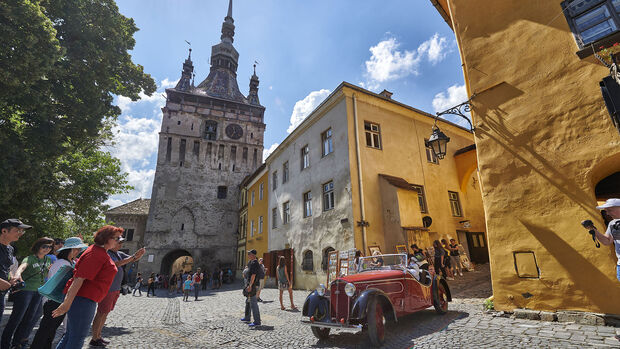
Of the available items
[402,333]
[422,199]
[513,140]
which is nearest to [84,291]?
[402,333]

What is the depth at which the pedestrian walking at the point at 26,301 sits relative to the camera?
3.74 m

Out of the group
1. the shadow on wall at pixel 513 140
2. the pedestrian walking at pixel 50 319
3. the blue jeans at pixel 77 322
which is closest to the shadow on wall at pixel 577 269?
the shadow on wall at pixel 513 140

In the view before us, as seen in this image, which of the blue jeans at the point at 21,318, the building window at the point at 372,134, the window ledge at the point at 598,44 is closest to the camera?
the blue jeans at the point at 21,318

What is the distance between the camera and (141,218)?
2981cm

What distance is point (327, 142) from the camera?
44.8 ft

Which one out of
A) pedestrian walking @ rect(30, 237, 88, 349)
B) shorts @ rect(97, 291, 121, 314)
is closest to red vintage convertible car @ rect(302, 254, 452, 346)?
shorts @ rect(97, 291, 121, 314)

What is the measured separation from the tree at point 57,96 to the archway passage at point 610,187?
13.1 meters

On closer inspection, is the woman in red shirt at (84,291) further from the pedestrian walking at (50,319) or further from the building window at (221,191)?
the building window at (221,191)

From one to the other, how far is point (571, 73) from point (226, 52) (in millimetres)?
41404

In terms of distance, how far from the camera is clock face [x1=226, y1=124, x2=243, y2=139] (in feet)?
105

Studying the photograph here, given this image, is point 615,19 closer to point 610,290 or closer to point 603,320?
point 610,290

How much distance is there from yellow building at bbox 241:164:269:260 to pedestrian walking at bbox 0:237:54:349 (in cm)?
1524

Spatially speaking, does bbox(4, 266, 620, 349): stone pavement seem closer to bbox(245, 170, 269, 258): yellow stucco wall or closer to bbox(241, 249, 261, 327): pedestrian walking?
bbox(241, 249, 261, 327): pedestrian walking

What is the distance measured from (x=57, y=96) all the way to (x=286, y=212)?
11.5 m
